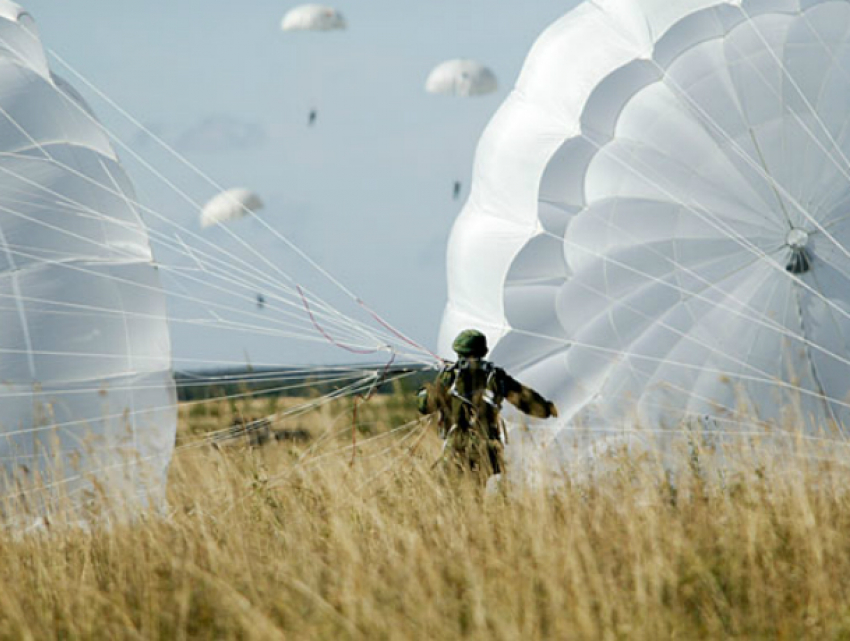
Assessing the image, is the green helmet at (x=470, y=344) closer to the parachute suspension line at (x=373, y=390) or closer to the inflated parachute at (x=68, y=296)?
the parachute suspension line at (x=373, y=390)

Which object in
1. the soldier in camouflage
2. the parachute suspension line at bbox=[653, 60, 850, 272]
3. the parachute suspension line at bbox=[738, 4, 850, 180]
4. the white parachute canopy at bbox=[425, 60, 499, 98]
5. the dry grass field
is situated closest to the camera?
the dry grass field

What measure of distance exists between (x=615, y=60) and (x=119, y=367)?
13.3 ft

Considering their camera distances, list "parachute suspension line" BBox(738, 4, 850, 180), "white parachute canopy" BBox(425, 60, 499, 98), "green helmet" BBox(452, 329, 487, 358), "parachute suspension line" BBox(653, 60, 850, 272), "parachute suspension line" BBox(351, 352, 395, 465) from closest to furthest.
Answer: "parachute suspension line" BBox(351, 352, 395, 465) → "green helmet" BBox(452, 329, 487, 358) → "parachute suspension line" BBox(738, 4, 850, 180) → "parachute suspension line" BBox(653, 60, 850, 272) → "white parachute canopy" BBox(425, 60, 499, 98)

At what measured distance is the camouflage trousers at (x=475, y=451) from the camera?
7298mm

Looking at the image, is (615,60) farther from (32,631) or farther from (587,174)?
(32,631)

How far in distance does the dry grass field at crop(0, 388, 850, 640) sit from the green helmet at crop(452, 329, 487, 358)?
90 centimetres

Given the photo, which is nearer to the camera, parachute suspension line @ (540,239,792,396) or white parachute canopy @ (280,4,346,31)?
parachute suspension line @ (540,239,792,396)

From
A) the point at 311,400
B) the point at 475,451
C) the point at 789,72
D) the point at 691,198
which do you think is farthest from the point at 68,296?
the point at 789,72

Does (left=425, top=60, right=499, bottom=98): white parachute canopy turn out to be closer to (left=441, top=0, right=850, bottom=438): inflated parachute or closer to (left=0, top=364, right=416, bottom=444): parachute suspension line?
(left=441, top=0, right=850, bottom=438): inflated parachute

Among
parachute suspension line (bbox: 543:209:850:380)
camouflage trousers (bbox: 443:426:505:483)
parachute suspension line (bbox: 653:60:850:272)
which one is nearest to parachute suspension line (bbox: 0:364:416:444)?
camouflage trousers (bbox: 443:426:505:483)

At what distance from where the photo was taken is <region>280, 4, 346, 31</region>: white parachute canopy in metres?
30.0

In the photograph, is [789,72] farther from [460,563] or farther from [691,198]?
[460,563]

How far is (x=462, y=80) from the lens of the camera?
93.1ft

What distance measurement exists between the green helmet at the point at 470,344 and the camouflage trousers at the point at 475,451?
42 cm
